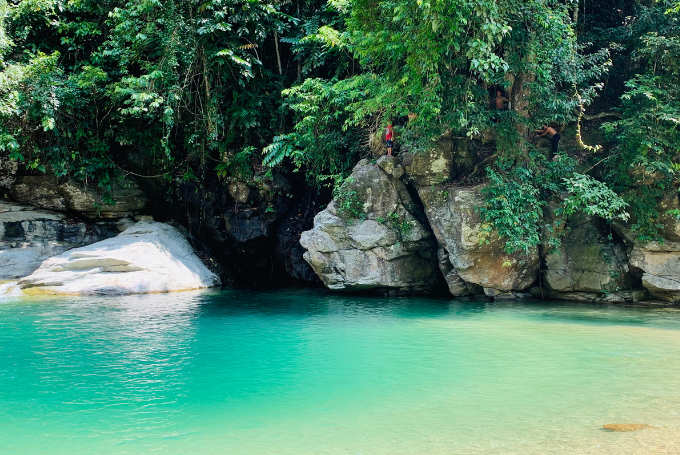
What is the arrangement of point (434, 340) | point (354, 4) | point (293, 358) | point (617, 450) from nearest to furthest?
point (617, 450) < point (293, 358) < point (434, 340) < point (354, 4)

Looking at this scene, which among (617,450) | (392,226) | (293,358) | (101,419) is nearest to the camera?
(617,450)

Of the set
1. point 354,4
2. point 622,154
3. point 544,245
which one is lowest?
point 544,245

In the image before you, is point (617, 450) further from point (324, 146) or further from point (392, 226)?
point (324, 146)

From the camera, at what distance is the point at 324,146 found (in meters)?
13.9

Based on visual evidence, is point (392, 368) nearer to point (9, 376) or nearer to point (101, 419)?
point (101, 419)

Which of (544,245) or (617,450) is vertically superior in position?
(544,245)

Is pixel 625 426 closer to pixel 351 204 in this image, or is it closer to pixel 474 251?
pixel 474 251

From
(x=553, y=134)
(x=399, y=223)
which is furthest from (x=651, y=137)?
(x=399, y=223)

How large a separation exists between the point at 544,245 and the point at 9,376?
33.5 feet

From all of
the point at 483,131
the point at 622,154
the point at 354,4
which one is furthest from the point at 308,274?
the point at 622,154

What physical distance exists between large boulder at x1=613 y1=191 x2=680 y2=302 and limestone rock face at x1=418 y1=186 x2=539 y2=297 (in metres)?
Result: 2.07

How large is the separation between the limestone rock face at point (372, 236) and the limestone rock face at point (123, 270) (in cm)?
342

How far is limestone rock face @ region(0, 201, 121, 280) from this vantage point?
1390 centimetres

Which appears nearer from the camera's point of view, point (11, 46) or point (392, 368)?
point (392, 368)
